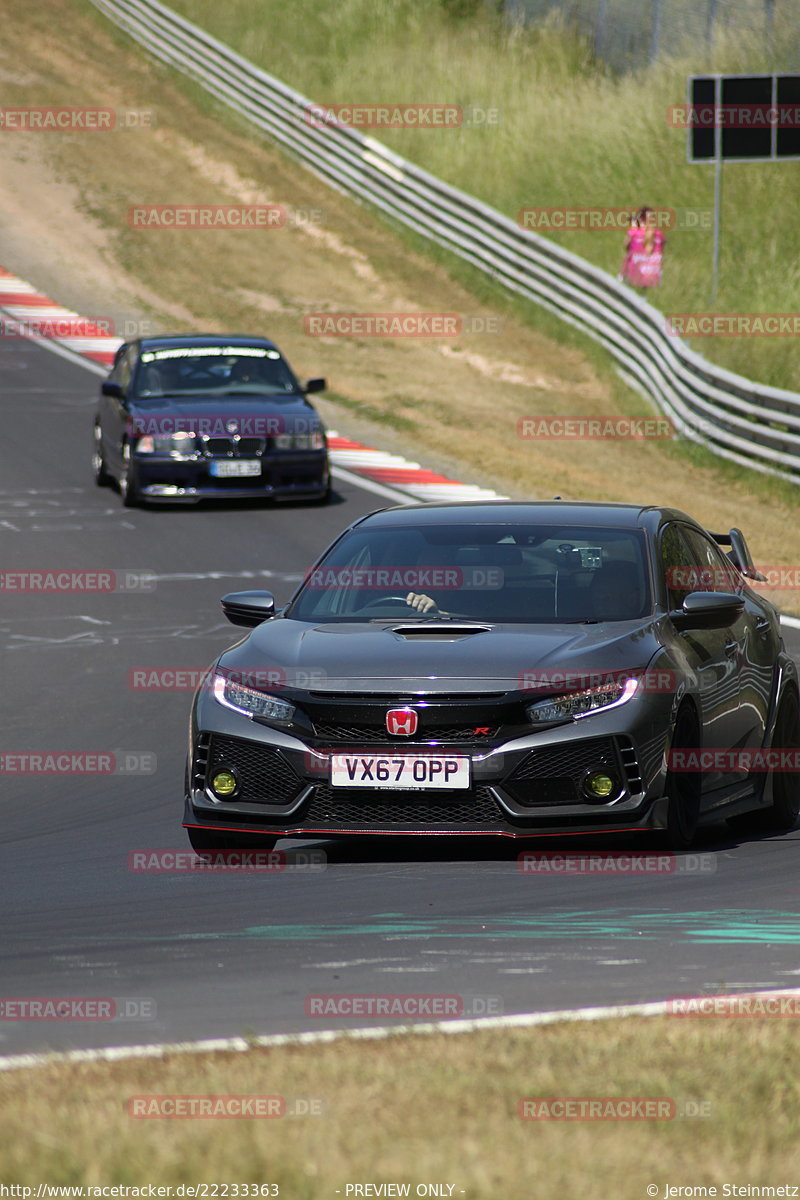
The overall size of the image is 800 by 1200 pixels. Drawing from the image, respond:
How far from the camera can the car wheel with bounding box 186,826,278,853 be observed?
28.9ft

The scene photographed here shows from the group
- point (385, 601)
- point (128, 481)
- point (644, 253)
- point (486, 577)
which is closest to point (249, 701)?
point (385, 601)

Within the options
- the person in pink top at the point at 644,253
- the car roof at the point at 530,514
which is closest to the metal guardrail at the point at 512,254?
the person in pink top at the point at 644,253

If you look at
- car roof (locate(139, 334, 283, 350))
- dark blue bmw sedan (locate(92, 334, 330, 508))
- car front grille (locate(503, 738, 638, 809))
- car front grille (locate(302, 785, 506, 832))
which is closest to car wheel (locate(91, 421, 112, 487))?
dark blue bmw sedan (locate(92, 334, 330, 508))

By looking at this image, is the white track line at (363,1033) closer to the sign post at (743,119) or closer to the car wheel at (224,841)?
the car wheel at (224,841)

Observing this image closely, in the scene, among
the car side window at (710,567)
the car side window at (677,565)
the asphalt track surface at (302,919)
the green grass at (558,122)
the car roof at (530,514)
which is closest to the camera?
the asphalt track surface at (302,919)

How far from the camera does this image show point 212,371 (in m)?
23.0

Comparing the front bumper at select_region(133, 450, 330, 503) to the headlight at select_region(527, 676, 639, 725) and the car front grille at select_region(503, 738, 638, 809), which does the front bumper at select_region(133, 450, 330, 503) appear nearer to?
the headlight at select_region(527, 676, 639, 725)

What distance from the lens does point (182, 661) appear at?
48.2 ft

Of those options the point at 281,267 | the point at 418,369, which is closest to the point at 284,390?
the point at 418,369

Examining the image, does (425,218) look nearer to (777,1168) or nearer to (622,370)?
(622,370)

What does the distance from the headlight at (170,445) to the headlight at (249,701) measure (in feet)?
42.6

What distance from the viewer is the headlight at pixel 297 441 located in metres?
21.7

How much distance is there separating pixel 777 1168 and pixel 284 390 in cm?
1890

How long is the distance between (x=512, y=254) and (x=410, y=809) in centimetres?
2842
